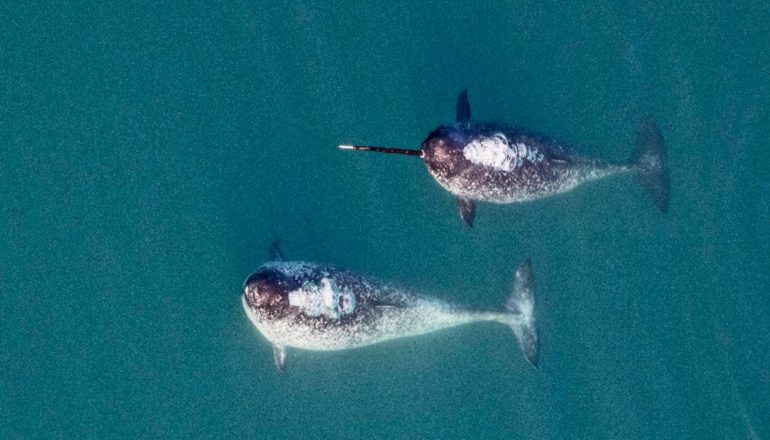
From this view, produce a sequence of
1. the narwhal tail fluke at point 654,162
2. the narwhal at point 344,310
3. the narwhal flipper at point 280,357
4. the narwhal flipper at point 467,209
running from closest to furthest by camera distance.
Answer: the narwhal at point 344,310, the narwhal flipper at point 280,357, the narwhal flipper at point 467,209, the narwhal tail fluke at point 654,162

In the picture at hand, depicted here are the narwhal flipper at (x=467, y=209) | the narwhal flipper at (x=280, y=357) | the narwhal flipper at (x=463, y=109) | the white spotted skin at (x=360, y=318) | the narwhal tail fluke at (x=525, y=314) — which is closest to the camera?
the white spotted skin at (x=360, y=318)

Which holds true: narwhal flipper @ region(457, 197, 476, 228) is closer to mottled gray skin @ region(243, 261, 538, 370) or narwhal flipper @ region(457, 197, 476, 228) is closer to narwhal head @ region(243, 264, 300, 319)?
mottled gray skin @ region(243, 261, 538, 370)

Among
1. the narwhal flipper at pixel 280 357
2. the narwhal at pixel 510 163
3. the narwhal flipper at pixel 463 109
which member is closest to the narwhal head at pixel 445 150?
the narwhal at pixel 510 163

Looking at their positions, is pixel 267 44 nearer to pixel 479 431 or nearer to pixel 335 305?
pixel 335 305

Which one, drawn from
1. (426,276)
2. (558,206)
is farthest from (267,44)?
(558,206)

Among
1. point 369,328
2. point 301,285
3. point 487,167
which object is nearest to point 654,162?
point 487,167

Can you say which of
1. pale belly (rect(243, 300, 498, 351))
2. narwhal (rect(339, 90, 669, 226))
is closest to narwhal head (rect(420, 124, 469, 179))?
narwhal (rect(339, 90, 669, 226))

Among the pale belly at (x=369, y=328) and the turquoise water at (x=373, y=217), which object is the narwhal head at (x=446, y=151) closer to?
the turquoise water at (x=373, y=217)

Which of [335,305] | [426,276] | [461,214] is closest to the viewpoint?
[335,305]
